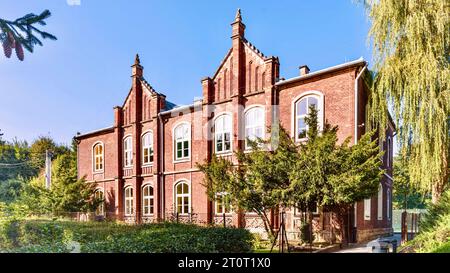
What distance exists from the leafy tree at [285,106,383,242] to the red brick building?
1.31 ft

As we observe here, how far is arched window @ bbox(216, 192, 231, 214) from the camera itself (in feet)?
25.9

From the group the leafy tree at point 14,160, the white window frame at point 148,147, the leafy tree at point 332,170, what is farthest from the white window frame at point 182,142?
the leafy tree at point 14,160

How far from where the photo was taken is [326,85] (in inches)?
290

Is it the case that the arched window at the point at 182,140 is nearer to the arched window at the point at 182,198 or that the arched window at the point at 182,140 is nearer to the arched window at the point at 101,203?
the arched window at the point at 182,198

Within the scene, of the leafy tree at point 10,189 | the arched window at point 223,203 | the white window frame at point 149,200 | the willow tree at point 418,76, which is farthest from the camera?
the white window frame at point 149,200

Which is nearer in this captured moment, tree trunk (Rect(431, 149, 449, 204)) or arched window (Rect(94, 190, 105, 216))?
tree trunk (Rect(431, 149, 449, 204))

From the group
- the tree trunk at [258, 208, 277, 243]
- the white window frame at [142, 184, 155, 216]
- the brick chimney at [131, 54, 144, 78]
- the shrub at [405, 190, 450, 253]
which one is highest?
the brick chimney at [131, 54, 144, 78]

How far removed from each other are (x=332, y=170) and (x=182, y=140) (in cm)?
443

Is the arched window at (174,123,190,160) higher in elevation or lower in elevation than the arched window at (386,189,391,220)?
higher

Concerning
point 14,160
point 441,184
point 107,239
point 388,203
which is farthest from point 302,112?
point 14,160

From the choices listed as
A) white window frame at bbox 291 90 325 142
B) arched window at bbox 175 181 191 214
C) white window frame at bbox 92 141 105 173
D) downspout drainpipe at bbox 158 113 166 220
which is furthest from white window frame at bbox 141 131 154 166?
white window frame at bbox 291 90 325 142

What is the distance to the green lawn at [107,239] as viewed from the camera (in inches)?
161

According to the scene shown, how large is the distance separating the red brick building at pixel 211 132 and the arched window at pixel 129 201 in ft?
0.09

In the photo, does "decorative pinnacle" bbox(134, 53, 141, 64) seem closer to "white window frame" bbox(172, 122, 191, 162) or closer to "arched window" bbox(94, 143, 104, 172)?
"arched window" bbox(94, 143, 104, 172)
